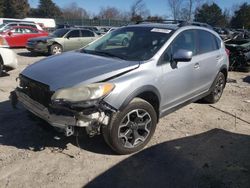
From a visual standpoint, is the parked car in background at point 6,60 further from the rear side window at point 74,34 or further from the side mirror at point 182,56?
the rear side window at point 74,34

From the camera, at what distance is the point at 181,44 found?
526 cm

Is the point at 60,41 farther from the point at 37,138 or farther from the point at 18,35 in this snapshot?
the point at 37,138

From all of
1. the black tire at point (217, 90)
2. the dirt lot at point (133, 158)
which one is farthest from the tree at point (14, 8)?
the dirt lot at point (133, 158)

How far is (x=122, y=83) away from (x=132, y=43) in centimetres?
132

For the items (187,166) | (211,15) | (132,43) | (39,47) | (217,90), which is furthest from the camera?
(211,15)

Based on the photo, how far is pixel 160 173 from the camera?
400 cm

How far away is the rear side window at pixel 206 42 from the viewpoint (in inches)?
234

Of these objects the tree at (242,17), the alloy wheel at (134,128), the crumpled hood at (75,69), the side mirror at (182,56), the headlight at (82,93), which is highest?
the tree at (242,17)

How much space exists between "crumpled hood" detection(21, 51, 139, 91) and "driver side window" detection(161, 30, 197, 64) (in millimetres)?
631

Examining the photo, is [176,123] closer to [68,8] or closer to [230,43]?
[230,43]

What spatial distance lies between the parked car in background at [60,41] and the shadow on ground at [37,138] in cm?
1054

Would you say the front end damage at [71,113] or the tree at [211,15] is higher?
the tree at [211,15]

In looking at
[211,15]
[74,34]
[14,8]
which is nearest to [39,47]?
[74,34]

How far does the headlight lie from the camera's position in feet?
12.5
